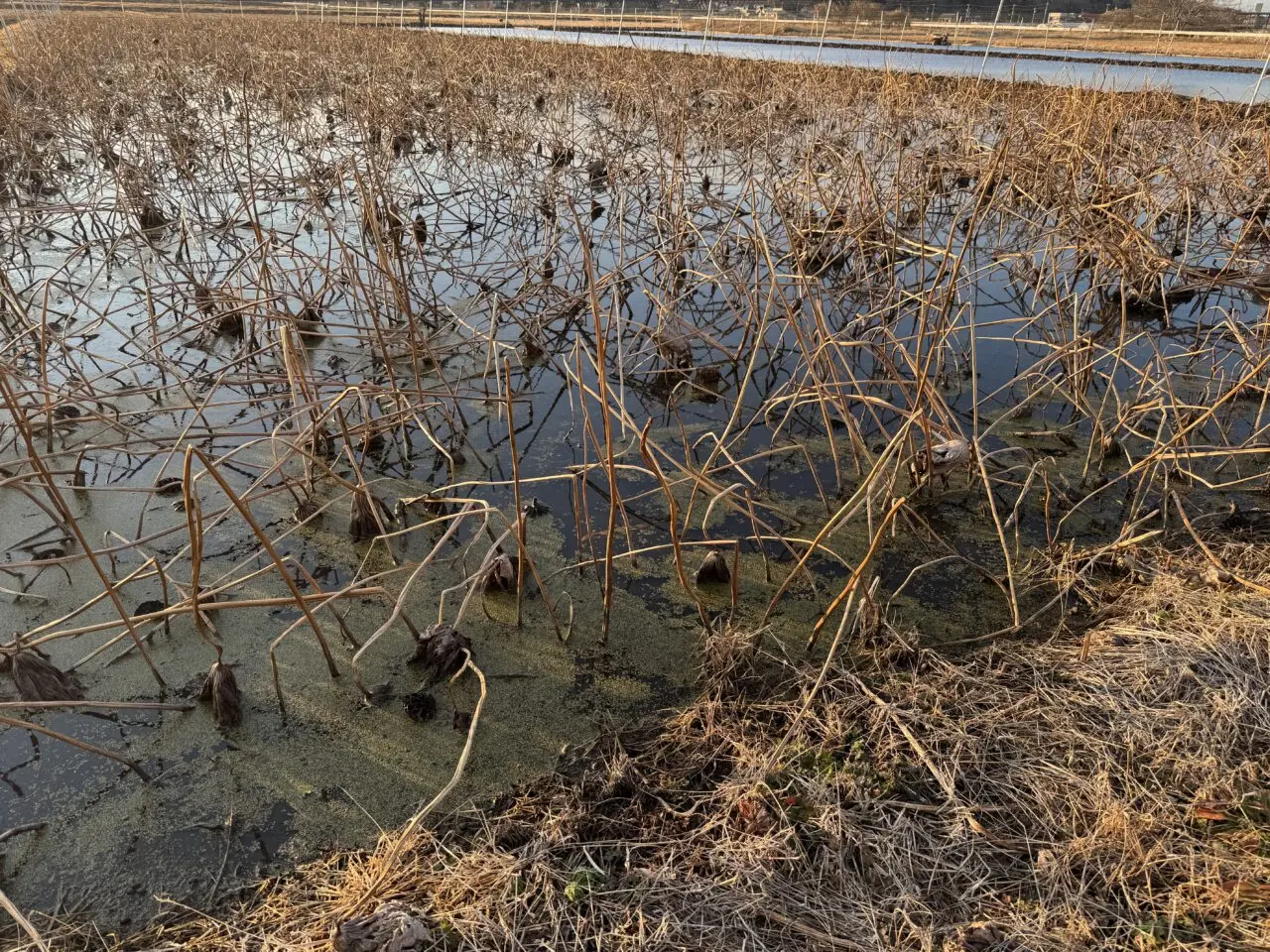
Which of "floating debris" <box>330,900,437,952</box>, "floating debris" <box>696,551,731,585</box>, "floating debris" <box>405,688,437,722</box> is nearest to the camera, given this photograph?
"floating debris" <box>330,900,437,952</box>

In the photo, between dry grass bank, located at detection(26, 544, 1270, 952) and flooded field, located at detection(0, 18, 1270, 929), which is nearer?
dry grass bank, located at detection(26, 544, 1270, 952)

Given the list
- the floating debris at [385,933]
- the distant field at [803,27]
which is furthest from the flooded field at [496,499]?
the distant field at [803,27]

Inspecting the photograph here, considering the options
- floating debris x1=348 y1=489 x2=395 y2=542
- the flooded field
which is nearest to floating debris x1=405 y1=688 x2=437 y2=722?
the flooded field

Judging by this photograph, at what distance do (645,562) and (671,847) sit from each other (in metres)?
1.00

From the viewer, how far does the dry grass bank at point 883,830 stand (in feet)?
4.14

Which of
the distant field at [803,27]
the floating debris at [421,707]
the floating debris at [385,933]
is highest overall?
the distant field at [803,27]

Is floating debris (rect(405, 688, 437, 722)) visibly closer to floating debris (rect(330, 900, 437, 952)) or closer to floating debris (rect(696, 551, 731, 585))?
floating debris (rect(330, 900, 437, 952))

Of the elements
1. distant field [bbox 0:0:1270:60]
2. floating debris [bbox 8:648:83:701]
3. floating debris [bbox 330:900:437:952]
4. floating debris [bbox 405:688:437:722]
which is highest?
distant field [bbox 0:0:1270:60]

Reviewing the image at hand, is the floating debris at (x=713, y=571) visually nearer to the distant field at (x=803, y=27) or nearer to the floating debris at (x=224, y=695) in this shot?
the floating debris at (x=224, y=695)

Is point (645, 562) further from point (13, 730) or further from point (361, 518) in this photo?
point (13, 730)

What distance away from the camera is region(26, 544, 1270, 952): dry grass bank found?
1.26 m

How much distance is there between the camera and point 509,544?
2.33 m

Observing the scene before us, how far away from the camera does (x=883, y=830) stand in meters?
1.42

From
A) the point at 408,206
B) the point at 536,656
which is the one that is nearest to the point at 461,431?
the point at 536,656
